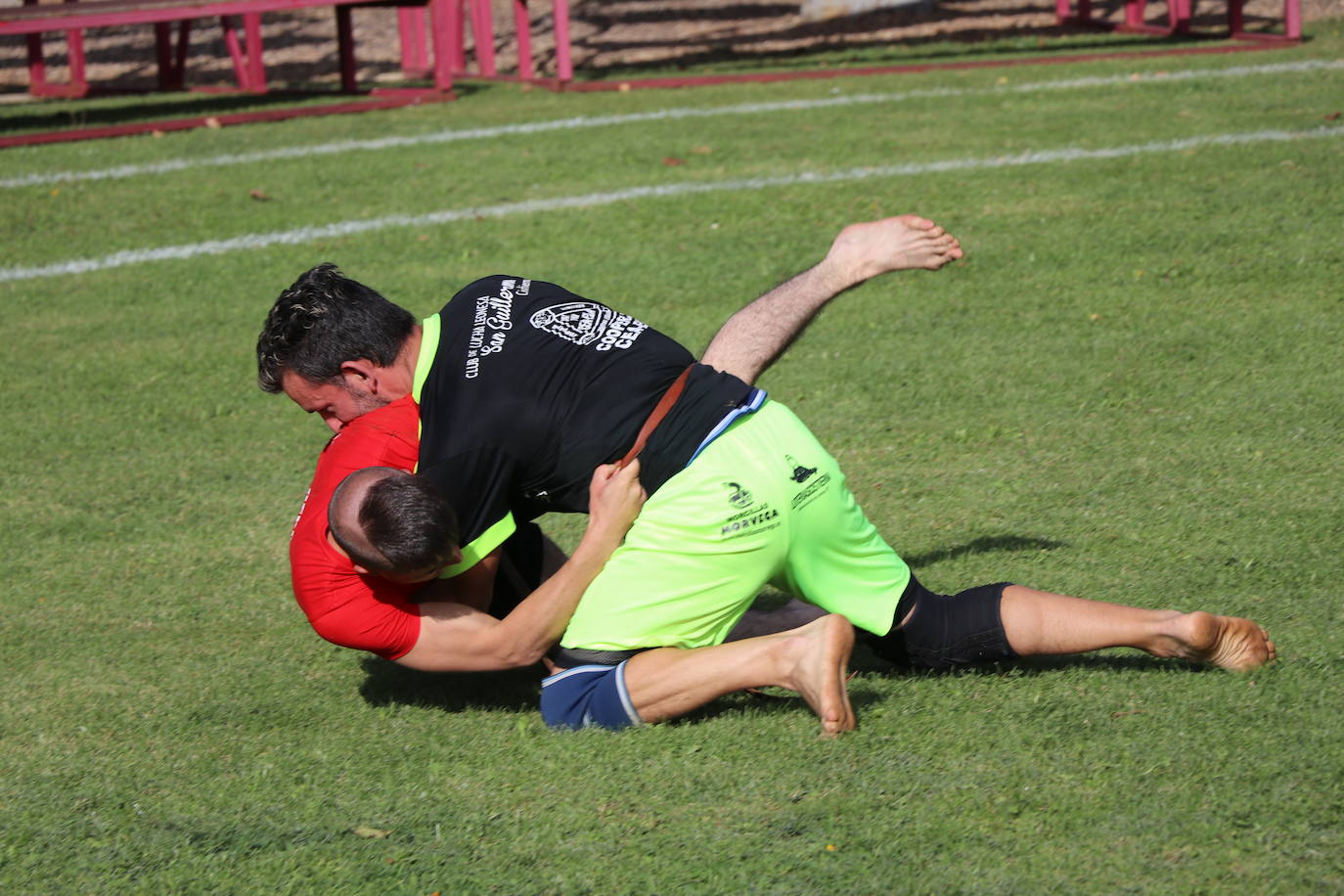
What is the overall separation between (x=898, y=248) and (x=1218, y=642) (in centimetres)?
138

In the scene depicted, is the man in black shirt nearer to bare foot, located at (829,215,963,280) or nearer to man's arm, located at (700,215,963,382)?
man's arm, located at (700,215,963,382)

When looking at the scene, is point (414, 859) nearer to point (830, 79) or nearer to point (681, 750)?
point (681, 750)

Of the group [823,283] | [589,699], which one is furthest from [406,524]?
[823,283]

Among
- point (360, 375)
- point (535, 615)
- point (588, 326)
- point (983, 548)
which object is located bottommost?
point (983, 548)

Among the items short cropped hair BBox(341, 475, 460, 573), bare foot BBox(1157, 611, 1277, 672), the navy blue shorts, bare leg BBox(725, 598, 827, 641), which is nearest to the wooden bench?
bare leg BBox(725, 598, 827, 641)

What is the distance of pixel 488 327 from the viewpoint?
362cm

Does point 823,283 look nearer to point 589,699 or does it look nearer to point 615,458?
point 615,458

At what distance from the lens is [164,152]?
10758mm

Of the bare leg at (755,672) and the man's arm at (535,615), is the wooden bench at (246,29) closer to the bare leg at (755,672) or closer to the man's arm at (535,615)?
the man's arm at (535,615)

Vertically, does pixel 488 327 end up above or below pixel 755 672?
above

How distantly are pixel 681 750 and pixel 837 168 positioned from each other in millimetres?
6734

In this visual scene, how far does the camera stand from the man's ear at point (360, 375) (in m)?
3.68

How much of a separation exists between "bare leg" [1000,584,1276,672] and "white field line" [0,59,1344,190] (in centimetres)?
799

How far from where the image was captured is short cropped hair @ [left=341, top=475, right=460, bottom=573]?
10.8 ft
